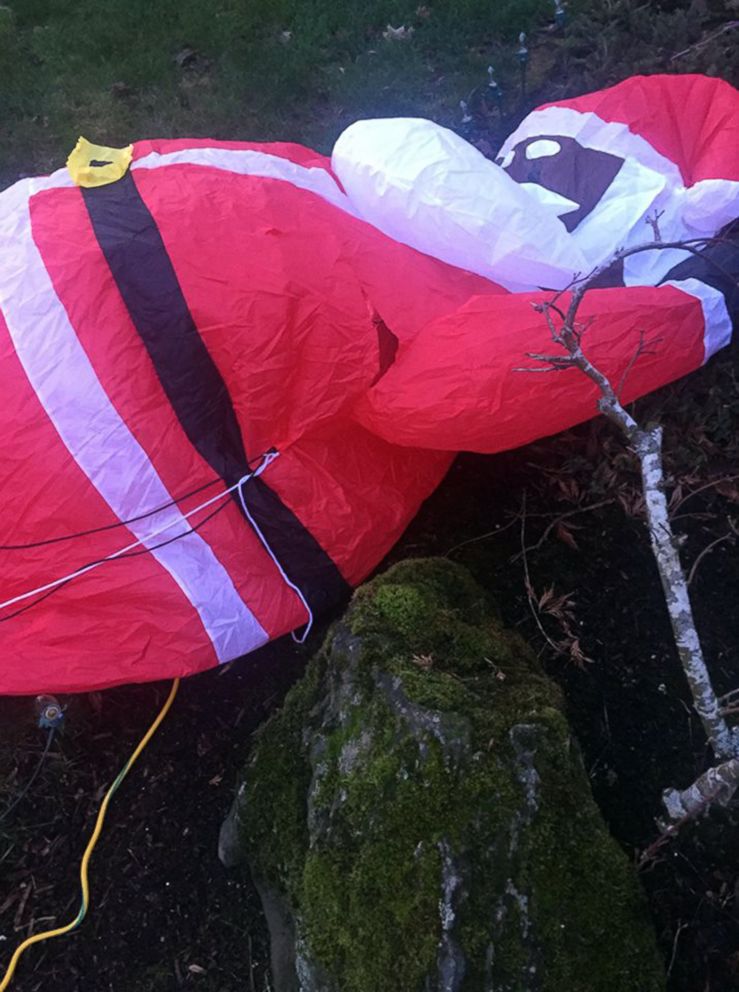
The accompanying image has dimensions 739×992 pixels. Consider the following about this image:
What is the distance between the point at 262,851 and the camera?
2.11 m

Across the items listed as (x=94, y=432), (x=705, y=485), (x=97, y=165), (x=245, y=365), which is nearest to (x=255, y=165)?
(x=97, y=165)

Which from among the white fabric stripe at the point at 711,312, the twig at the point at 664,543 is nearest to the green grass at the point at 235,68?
the white fabric stripe at the point at 711,312

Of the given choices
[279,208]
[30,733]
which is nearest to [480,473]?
[279,208]

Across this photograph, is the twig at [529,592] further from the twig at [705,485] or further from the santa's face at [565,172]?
the santa's face at [565,172]

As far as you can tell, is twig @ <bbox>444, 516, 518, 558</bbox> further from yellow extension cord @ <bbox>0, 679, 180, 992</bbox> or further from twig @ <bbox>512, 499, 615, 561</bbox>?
yellow extension cord @ <bbox>0, 679, 180, 992</bbox>

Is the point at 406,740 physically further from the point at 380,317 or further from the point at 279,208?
the point at 279,208

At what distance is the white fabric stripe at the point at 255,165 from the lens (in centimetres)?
247

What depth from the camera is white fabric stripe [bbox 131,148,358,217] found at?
8.11 feet

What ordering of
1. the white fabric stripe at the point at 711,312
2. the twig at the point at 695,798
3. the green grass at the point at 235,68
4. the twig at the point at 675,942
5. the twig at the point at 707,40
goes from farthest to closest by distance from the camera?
the green grass at the point at 235,68 < the twig at the point at 707,40 < the white fabric stripe at the point at 711,312 < the twig at the point at 675,942 < the twig at the point at 695,798

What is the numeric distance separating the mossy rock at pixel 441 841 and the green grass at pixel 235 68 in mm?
3103

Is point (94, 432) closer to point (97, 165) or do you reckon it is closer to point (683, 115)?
point (97, 165)

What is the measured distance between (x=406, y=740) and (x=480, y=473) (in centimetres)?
122

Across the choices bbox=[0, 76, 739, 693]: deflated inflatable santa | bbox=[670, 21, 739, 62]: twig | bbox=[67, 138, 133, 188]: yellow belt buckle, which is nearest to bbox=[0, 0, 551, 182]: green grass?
bbox=[670, 21, 739, 62]: twig

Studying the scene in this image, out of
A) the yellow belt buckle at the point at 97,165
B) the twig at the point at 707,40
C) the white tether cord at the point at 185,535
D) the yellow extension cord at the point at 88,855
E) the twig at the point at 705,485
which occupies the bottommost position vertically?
the yellow extension cord at the point at 88,855
